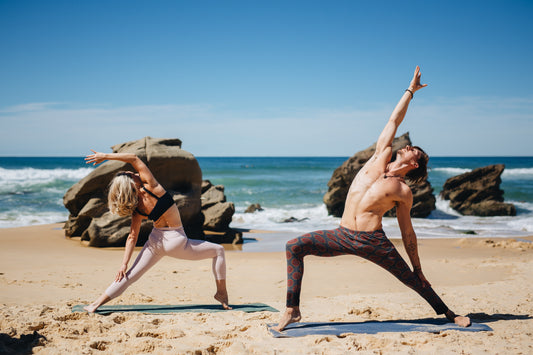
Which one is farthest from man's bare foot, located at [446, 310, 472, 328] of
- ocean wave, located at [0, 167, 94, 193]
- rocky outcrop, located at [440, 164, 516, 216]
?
ocean wave, located at [0, 167, 94, 193]

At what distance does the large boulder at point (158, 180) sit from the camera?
11.2 m

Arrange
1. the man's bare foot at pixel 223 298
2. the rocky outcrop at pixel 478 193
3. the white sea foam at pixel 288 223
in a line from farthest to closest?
1. the rocky outcrop at pixel 478 193
2. the white sea foam at pixel 288 223
3. the man's bare foot at pixel 223 298

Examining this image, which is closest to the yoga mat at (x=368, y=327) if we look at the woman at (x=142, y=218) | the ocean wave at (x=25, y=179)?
the woman at (x=142, y=218)

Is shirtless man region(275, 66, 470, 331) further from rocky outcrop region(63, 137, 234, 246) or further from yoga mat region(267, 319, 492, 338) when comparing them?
rocky outcrop region(63, 137, 234, 246)

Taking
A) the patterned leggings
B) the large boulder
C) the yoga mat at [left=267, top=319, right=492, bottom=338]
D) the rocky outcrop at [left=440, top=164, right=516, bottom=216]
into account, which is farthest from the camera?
the rocky outcrop at [left=440, top=164, right=516, bottom=216]

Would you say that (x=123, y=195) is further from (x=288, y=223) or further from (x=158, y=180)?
(x=288, y=223)

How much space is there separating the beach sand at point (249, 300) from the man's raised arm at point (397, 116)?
1.87 meters

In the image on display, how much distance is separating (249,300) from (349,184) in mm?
13018

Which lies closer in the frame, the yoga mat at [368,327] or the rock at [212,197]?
the yoga mat at [368,327]

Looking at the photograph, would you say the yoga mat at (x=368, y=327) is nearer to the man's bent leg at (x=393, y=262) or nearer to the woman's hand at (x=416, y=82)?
the man's bent leg at (x=393, y=262)

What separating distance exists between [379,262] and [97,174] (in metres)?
9.15

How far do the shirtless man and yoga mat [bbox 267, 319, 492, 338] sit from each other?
109 millimetres

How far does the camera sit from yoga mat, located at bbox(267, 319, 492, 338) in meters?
4.22

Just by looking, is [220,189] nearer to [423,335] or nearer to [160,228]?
[160,228]
